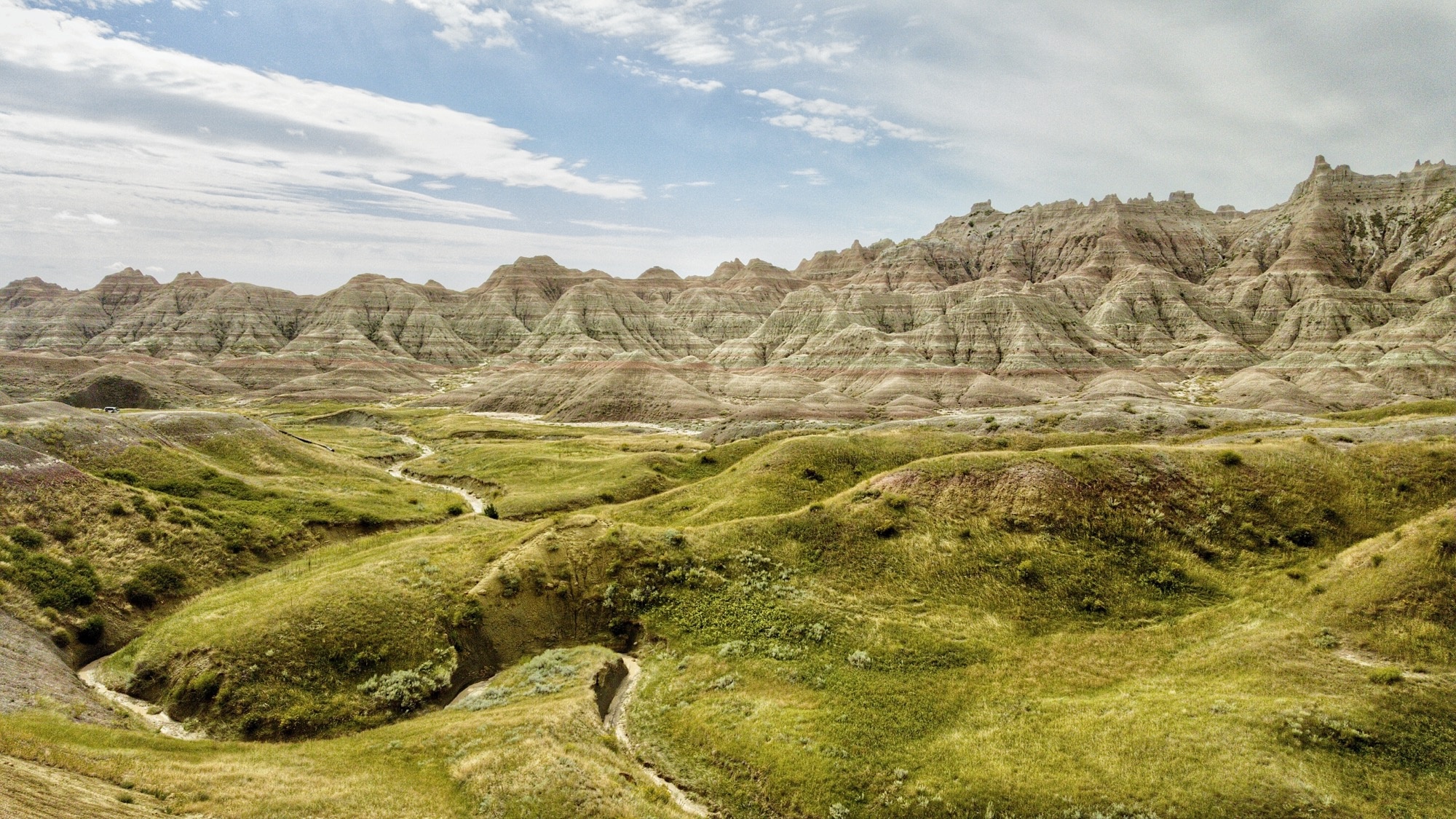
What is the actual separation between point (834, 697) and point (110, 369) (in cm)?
19878

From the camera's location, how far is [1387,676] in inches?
848

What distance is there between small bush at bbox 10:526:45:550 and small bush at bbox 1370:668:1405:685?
60.2 meters

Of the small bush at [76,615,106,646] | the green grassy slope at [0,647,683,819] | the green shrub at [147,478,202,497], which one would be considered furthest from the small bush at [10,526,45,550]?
the green grassy slope at [0,647,683,819]

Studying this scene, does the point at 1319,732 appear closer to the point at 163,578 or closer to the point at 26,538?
the point at 163,578

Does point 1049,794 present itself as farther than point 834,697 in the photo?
No

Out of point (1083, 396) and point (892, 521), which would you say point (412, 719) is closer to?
point (892, 521)

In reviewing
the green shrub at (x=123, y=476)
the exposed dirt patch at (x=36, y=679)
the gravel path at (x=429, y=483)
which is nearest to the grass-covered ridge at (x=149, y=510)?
the green shrub at (x=123, y=476)

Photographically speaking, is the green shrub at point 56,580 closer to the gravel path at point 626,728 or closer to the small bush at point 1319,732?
the gravel path at point 626,728

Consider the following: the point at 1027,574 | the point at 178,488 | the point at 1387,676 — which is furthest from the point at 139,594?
the point at 1387,676

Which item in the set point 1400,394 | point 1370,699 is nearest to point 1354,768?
point 1370,699

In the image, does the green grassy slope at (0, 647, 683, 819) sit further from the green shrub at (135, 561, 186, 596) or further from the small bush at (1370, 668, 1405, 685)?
the small bush at (1370, 668, 1405, 685)

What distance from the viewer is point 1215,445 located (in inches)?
1598

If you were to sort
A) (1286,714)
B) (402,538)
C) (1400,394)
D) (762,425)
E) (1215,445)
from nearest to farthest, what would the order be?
(1286,714) < (1215,445) < (402,538) < (762,425) < (1400,394)

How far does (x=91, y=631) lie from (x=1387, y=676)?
175 ft
